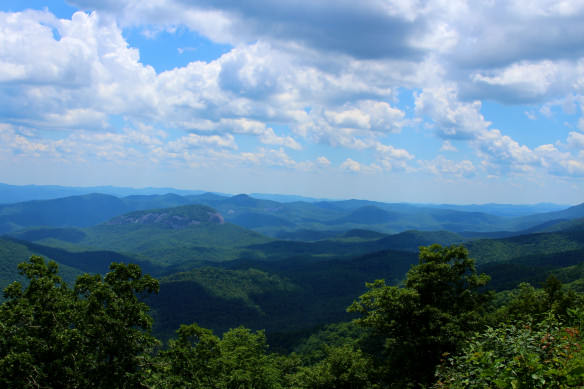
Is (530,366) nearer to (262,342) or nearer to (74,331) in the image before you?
(74,331)

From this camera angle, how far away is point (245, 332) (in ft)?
131

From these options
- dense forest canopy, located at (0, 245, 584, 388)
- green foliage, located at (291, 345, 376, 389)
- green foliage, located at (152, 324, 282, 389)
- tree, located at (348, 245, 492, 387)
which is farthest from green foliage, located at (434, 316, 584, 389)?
green foliage, located at (291, 345, 376, 389)

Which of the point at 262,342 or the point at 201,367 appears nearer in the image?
the point at 201,367

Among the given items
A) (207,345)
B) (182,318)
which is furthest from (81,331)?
(182,318)

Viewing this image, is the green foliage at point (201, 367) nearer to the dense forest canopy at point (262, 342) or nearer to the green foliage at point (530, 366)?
the dense forest canopy at point (262, 342)

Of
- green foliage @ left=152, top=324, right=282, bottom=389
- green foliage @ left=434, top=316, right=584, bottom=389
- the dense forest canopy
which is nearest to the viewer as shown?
green foliage @ left=434, top=316, right=584, bottom=389

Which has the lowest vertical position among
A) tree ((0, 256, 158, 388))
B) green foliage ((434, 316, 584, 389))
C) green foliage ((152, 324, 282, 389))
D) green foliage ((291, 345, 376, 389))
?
green foliage ((291, 345, 376, 389))

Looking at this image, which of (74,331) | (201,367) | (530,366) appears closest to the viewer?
(530,366)

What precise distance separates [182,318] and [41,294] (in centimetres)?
19749

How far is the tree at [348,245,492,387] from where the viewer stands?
2816cm

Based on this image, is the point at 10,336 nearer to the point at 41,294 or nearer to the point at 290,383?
the point at 41,294

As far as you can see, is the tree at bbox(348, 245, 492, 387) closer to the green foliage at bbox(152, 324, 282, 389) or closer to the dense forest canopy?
the dense forest canopy

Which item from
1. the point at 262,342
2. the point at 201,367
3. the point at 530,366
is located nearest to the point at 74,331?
the point at 201,367

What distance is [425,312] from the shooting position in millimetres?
29125
